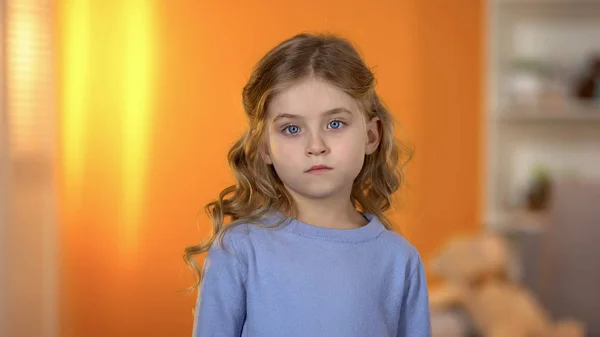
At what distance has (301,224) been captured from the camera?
1.19 m

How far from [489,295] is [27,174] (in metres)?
1.48

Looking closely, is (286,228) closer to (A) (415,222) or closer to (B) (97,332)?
(B) (97,332)

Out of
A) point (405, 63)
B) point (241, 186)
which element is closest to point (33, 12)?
point (241, 186)

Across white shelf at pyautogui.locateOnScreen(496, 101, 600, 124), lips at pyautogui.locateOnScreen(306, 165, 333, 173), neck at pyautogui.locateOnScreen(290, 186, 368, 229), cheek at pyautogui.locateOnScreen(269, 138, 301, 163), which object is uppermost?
cheek at pyautogui.locateOnScreen(269, 138, 301, 163)

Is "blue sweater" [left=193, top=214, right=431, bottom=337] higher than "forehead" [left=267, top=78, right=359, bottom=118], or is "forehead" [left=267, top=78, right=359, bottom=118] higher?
"forehead" [left=267, top=78, right=359, bottom=118]

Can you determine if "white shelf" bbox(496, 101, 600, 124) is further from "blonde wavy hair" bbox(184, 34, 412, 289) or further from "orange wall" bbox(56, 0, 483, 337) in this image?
"blonde wavy hair" bbox(184, 34, 412, 289)

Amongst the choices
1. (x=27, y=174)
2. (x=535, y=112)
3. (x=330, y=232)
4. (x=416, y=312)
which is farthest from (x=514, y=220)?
(x=330, y=232)

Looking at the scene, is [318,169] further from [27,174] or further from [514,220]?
[514,220]

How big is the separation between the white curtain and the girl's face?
1.18 m

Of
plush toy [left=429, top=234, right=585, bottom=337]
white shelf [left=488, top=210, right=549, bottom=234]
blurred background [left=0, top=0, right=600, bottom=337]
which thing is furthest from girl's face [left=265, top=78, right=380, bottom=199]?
white shelf [left=488, top=210, right=549, bottom=234]

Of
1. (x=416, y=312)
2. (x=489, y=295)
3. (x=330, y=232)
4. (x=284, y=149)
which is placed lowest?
(x=489, y=295)

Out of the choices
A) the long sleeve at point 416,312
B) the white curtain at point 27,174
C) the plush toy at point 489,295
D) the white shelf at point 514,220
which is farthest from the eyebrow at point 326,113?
the white shelf at point 514,220

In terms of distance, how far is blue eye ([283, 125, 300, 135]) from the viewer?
3.78 feet

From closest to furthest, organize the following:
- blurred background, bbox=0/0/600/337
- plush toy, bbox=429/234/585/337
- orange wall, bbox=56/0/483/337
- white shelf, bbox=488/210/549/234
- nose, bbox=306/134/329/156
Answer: nose, bbox=306/134/329/156 < blurred background, bbox=0/0/600/337 < plush toy, bbox=429/234/585/337 < orange wall, bbox=56/0/483/337 < white shelf, bbox=488/210/549/234
